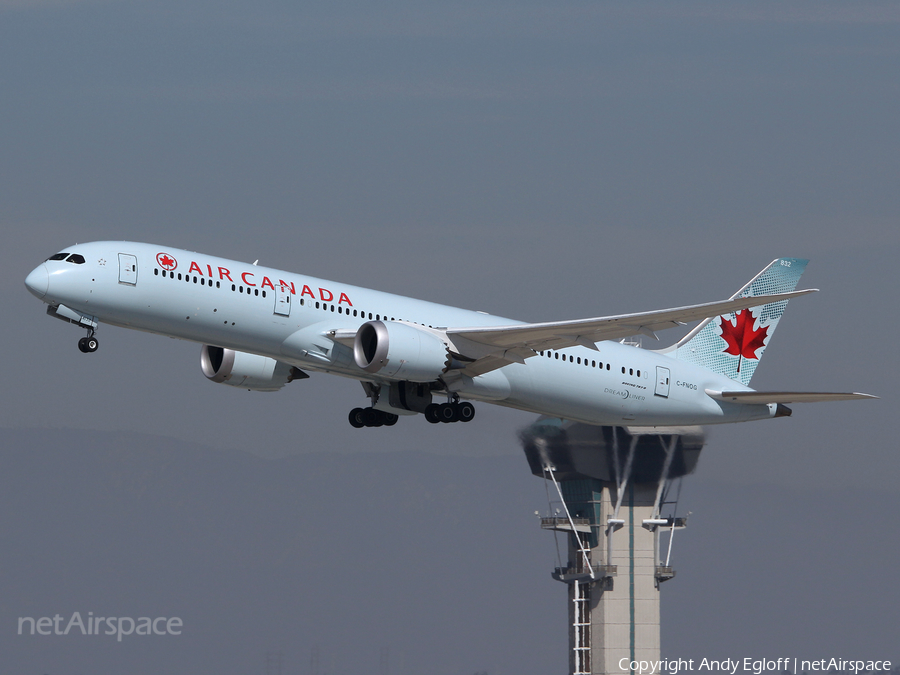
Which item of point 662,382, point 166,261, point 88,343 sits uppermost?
point 166,261

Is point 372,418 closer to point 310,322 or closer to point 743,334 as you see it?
point 310,322

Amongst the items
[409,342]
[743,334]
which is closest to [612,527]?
[743,334]

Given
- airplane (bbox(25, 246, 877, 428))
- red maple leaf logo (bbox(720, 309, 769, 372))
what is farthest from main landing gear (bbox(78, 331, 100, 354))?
red maple leaf logo (bbox(720, 309, 769, 372))

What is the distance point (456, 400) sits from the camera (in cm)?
4544

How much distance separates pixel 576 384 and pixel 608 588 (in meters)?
55.2

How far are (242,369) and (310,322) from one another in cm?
636

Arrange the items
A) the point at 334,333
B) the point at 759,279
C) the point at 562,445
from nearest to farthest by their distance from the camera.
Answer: the point at 334,333 → the point at 759,279 → the point at 562,445

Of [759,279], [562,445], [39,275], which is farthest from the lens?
[562,445]

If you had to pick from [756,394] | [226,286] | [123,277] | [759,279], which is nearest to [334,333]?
[226,286]

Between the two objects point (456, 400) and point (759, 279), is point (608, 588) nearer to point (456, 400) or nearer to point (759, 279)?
point (759, 279)

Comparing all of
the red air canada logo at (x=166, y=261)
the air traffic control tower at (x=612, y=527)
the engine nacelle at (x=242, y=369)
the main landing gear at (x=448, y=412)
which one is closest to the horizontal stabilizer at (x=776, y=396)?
the main landing gear at (x=448, y=412)

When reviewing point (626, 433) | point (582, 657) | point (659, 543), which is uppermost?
point (626, 433)

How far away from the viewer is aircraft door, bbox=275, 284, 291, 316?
40.8m

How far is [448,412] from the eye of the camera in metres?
45.3
